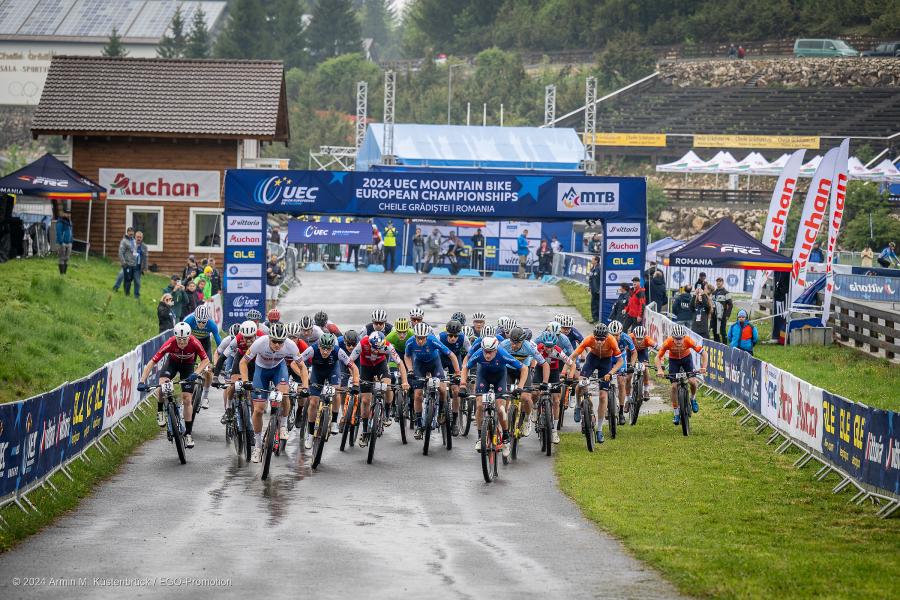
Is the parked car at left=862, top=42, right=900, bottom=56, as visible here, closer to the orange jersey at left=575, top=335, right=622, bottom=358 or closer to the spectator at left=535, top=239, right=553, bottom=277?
the spectator at left=535, top=239, right=553, bottom=277

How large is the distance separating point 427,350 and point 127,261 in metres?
16.8

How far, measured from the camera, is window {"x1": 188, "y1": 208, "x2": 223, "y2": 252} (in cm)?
4306

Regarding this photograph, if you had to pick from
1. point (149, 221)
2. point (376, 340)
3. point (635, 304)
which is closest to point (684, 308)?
point (635, 304)

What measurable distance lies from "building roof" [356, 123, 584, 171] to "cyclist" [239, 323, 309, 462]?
129 feet

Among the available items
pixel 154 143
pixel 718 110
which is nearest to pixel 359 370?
pixel 154 143

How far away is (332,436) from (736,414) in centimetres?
746

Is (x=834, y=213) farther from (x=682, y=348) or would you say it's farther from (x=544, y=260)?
(x=544, y=260)

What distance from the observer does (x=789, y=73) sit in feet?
317

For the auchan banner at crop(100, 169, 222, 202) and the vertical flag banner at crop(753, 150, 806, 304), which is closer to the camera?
the vertical flag banner at crop(753, 150, 806, 304)

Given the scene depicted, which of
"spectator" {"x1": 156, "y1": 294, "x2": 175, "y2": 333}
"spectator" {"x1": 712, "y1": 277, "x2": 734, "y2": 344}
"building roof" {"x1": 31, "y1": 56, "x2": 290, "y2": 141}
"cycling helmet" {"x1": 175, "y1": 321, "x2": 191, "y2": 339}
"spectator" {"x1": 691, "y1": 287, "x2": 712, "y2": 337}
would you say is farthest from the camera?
"building roof" {"x1": 31, "y1": 56, "x2": 290, "y2": 141}

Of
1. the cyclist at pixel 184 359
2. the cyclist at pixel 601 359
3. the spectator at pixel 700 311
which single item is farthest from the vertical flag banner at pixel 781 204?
the cyclist at pixel 184 359

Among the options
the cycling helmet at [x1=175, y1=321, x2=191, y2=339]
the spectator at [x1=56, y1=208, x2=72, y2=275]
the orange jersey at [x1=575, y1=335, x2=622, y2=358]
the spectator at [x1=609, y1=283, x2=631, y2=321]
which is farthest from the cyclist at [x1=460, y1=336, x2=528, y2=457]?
the spectator at [x1=56, y1=208, x2=72, y2=275]

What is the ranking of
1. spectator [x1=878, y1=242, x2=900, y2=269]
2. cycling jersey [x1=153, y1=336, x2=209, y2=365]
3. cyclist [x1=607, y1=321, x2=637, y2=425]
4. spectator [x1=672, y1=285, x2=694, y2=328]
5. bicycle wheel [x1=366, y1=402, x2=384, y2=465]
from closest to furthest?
cycling jersey [x1=153, y1=336, x2=209, y2=365]
bicycle wheel [x1=366, y1=402, x2=384, y2=465]
cyclist [x1=607, y1=321, x2=637, y2=425]
spectator [x1=672, y1=285, x2=694, y2=328]
spectator [x1=878, y1=242, x2=900, y2=269]

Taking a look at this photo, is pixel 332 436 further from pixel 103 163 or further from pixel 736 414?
pixel 103 163
